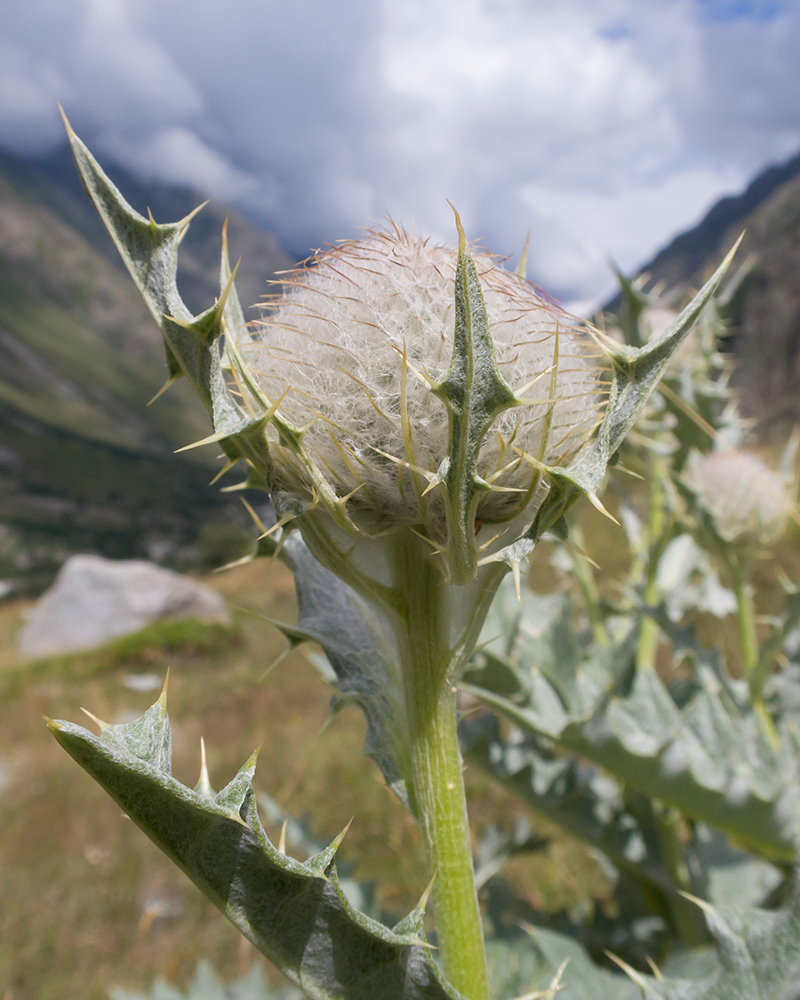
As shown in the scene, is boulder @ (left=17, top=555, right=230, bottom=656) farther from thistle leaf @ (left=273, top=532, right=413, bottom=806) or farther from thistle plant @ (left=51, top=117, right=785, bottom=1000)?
thistle plant @ (left=51, top=117, right=785, bottom=1000)

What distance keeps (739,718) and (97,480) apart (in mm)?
142426

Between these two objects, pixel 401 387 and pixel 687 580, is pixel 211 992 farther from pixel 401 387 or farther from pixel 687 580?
pixel 687 580

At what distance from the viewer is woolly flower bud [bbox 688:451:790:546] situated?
2.31 metres

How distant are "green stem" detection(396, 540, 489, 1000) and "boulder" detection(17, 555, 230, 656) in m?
17.8

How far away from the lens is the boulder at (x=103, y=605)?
1819cm

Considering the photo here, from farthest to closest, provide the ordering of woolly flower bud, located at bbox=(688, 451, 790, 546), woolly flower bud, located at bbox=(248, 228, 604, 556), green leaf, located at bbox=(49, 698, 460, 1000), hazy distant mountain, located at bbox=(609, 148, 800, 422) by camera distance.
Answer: hazy distant mountain, located at bbox=(609, 148, 800, 422), woolly flower bud, located at bbox=(688, 451, 790, 546), woolly flower bud, located at bbox=(248, 228, 604, 556), green leaf, located at bbox=(49, 698, 460, 1000)

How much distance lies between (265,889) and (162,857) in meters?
5.77

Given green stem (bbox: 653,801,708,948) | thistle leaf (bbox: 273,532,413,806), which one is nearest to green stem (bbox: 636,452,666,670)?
green stem (bbox: 653,801,708,948)

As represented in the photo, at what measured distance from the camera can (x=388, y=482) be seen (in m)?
0.85

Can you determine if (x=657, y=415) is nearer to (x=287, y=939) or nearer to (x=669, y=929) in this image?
(x=669, y=929)

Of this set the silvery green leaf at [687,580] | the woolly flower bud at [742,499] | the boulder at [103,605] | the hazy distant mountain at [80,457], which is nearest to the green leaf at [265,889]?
the woolly flower bud at [742,499]

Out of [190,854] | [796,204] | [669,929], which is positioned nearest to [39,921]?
[669,929]

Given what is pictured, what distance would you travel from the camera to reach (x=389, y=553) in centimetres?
95

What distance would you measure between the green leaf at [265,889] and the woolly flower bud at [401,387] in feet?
1.23
